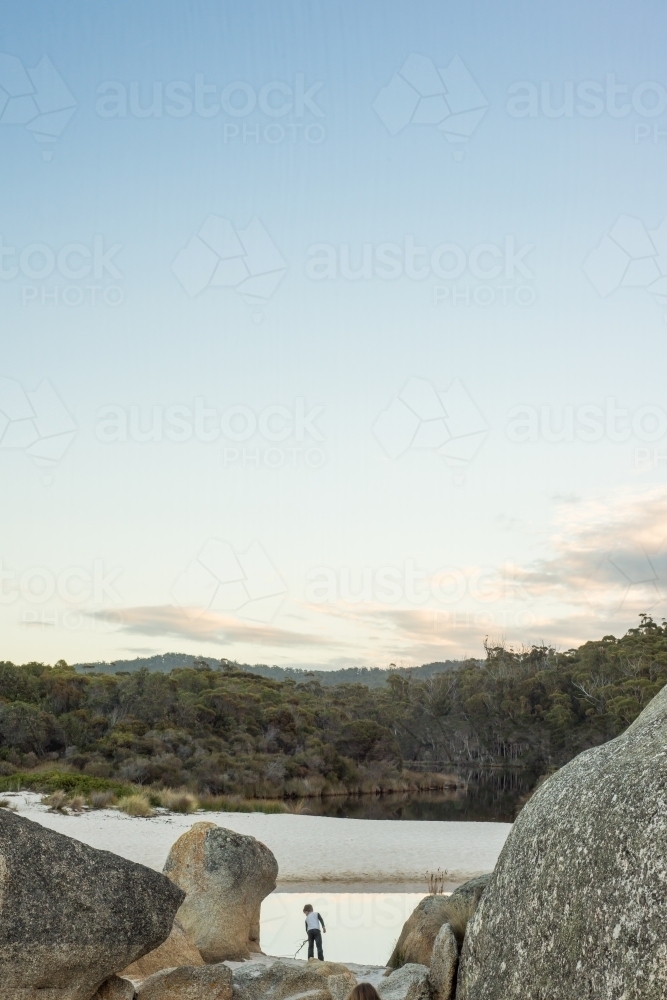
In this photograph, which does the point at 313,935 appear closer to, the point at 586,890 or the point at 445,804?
the point at 586,890

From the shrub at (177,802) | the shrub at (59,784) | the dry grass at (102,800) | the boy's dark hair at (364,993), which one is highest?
the boy's dark hair at (364,993)

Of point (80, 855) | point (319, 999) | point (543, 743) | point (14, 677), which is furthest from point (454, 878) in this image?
point (543, 743)

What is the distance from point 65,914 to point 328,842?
2389 centimetres

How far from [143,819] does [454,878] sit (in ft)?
35.7

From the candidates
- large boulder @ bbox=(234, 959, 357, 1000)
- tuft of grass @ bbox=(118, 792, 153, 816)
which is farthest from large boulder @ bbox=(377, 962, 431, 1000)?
tuft of grass @ bbox=(118, 792, 153, 816)

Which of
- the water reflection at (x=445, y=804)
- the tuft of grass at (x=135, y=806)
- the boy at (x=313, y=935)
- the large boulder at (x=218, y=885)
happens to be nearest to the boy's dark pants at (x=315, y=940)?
the boy at (x=313, y=935)

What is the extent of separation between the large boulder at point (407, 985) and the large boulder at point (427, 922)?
0.53 m

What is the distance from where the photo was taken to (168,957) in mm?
12039

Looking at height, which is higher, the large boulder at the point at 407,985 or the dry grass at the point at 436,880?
the large boulder at the point at 407,985

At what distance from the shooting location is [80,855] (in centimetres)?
850

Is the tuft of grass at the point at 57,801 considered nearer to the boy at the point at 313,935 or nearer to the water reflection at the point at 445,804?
the water reflection at the point at 445,804

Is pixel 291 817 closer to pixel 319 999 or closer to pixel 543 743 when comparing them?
pixel 319 999

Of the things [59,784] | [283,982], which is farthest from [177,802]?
[283,982]

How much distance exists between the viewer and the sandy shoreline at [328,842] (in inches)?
1036
